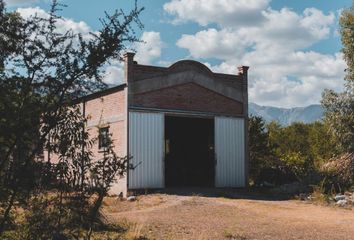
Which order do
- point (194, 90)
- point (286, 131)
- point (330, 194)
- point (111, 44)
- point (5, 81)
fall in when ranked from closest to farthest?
point (5, 81) < point (111, 44) < point (330, 194) < point (194, 90) < point (286, 131)

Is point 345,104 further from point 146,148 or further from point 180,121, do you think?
point 146,148

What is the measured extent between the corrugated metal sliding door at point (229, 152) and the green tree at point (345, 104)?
14.7 ft

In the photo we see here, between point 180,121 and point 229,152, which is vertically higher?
point 180,121

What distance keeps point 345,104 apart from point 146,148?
10042mm

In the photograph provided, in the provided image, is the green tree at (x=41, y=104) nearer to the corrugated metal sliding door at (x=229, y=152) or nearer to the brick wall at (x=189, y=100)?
the brick wall at (x=189, y=100)

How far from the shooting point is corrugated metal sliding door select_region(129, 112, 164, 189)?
1911 centimetres

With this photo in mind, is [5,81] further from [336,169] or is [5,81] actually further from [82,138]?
[336,169]

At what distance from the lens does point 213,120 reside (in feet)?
72.5

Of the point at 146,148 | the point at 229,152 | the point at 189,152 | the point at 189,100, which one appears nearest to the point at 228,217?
the point at 146,148

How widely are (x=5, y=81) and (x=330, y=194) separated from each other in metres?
16.3

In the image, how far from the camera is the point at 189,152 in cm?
2503

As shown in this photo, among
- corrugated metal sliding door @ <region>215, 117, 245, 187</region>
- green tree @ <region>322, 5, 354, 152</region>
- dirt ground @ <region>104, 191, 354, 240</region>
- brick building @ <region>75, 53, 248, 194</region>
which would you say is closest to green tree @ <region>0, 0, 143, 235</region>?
dirt ground @ <region>104, 191, 354, 240</region>

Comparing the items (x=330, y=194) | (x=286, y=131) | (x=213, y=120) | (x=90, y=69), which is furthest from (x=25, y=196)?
(x=286, y=131)

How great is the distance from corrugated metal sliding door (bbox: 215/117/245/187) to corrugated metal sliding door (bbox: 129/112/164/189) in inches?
116
